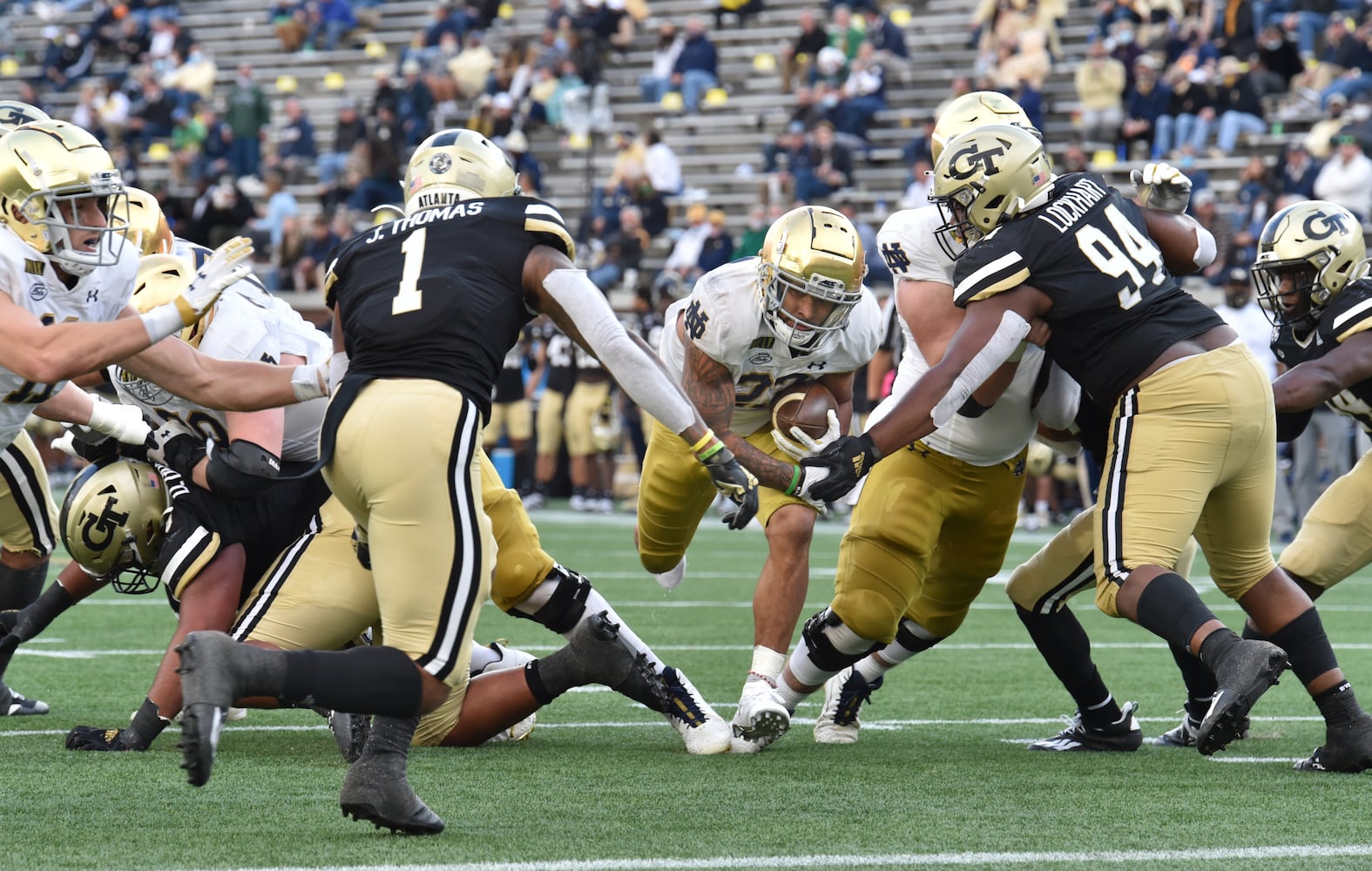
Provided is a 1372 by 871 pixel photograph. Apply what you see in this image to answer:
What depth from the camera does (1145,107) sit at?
650 inches

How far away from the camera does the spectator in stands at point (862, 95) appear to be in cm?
1856

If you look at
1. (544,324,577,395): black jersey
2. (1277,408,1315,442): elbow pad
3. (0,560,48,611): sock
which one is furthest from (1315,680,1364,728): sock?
(544,324,577,395): black jersey

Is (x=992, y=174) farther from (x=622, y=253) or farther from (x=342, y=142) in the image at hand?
(x=342, y=142)

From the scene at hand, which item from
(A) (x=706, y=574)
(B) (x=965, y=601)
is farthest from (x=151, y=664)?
(A) (x=706, y=574)

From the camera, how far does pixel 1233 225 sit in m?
15.1

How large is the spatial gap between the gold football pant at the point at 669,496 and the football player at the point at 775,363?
0.07ft

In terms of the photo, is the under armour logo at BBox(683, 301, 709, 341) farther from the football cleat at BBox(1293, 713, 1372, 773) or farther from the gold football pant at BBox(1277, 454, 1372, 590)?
the football cleat at BBox(1293, 713, 1372, 773)

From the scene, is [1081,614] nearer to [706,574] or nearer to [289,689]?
[706,574]

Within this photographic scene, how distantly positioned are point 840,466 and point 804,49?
15.8 metres

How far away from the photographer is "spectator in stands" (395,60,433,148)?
2112 centimetres

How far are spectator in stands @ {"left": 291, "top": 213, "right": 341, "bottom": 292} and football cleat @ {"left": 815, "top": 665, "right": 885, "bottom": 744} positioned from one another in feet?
46.6

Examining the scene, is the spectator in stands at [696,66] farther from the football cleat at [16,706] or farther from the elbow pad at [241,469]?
the elbow pad at [241,469]

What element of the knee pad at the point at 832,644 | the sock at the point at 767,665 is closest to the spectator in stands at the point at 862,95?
the knee pad at the point at 832,644

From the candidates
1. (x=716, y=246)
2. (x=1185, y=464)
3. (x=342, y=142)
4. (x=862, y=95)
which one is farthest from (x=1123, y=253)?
(x=342, y=142)
